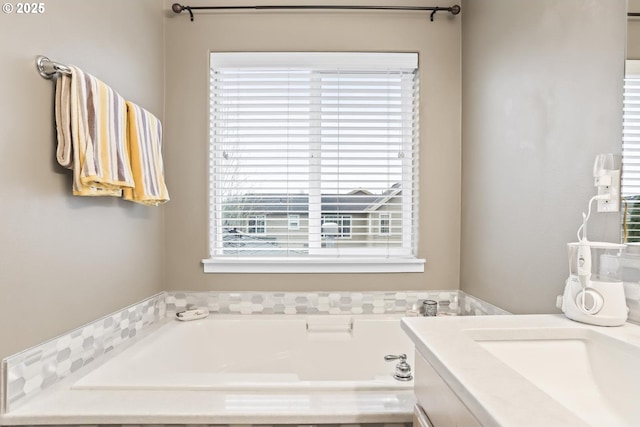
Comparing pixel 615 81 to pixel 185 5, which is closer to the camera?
pixel 615 81

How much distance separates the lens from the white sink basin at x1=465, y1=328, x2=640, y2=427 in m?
0.76

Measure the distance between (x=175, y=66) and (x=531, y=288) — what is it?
2181 mm

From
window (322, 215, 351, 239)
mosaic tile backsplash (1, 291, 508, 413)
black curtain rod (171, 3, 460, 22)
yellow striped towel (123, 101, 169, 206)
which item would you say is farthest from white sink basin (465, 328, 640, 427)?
black curtain rod (171, 3, 460, 22)

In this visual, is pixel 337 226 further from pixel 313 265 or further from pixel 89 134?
pixel 89 134

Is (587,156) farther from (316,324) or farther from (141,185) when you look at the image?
(141,185)

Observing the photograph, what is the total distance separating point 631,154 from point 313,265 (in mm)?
1486

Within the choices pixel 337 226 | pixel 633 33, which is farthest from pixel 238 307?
pixel 633 33

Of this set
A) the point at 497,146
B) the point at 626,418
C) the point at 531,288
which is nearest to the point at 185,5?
the point at 497,146

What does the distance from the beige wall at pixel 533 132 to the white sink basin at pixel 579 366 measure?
40 centimetres

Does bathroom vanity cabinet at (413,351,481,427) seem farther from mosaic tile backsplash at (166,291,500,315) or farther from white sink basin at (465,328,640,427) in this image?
mosaic tile backsplash at (166,291,500,315)

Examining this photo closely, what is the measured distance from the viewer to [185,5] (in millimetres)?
Result: 2055

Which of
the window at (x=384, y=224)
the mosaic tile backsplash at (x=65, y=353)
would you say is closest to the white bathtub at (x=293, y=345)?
the mosaic tile backsplash at (x=65, y=353)

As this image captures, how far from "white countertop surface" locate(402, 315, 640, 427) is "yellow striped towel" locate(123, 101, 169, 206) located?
1241 mm

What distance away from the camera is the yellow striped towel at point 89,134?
1190 millimetres
